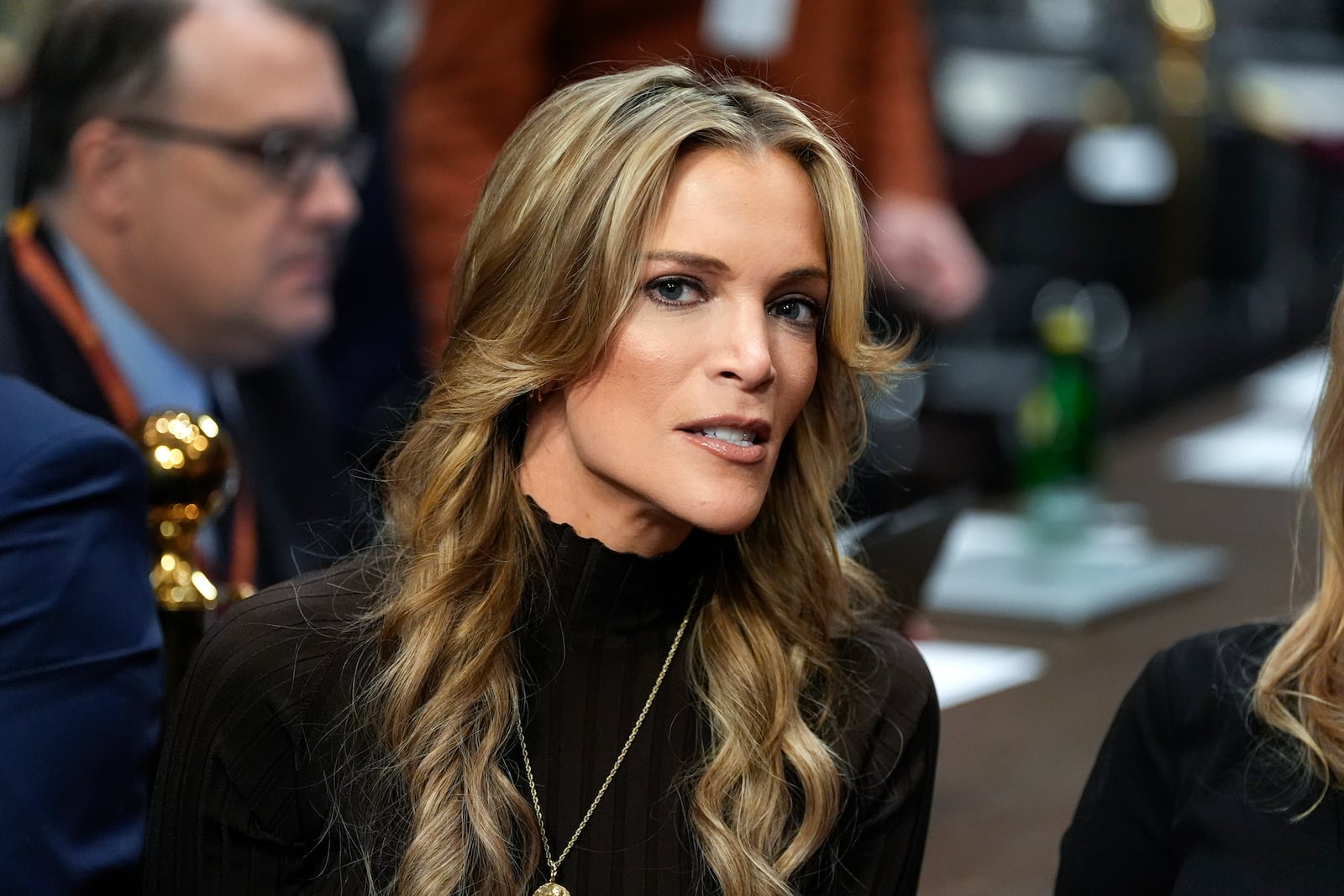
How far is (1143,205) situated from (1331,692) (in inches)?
219

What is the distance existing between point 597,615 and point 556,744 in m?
0.11

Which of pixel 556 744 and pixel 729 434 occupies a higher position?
pixel 729 434

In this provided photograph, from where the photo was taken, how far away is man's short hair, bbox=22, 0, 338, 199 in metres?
2.53

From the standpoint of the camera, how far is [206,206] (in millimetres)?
2619

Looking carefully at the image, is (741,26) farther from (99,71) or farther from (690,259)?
(690,259)

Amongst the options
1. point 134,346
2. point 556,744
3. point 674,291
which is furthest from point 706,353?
point 134,346

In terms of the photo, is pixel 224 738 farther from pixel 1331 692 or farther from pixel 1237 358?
pixel 1237 358

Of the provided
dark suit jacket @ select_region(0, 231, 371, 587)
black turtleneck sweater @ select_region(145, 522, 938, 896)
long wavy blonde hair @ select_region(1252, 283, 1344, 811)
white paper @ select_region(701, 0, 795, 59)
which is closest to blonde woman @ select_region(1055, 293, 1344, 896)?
long wavy blonde hair @ select_region(1252, 283, 1344, 811)

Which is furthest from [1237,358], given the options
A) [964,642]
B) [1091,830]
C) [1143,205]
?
[1091,830]

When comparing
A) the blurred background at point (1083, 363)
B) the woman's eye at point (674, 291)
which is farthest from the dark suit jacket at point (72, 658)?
the blurred background at point (1083, 363)

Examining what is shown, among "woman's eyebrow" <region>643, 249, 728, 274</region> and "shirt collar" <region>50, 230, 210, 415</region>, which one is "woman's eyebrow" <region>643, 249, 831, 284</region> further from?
"shirt collar" <region>50, 230, 210, 415</region>

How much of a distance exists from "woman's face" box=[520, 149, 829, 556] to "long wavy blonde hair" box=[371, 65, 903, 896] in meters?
0.02

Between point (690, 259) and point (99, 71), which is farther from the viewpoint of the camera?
point (99, 71)

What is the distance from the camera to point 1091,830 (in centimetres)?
169
